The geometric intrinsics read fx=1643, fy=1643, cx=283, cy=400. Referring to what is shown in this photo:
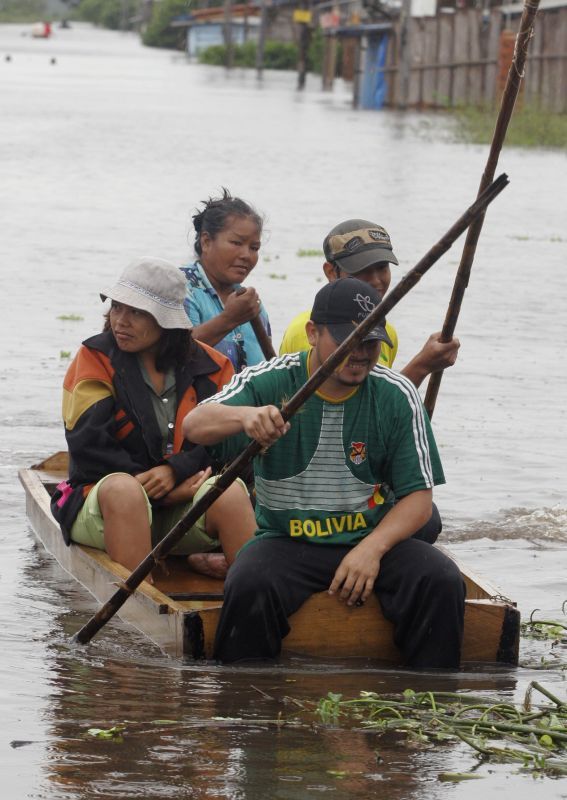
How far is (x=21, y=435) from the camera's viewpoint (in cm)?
902

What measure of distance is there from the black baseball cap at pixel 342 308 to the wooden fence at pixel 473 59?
30.5 metres

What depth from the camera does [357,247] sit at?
19.3 ft

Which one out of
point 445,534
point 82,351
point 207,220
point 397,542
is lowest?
point 445,534

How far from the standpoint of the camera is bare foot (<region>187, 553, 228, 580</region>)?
6.05 m

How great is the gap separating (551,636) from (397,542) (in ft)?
3.30

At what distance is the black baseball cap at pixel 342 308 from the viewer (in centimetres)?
483

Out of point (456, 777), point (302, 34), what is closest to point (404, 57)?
point (302, 34)

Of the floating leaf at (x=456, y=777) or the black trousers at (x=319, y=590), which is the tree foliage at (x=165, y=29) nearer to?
the black trousers at (x=319, y=590)

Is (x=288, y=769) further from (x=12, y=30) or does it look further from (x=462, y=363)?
(x=12, y=30)

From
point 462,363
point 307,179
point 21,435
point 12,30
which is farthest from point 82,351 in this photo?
point 12,30

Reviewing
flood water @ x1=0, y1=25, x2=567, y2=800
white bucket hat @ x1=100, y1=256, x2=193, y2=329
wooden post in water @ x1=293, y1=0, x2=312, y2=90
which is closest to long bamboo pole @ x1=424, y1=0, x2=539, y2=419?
white bucket hat @ x1=100, y1=256, x2=193, y2=329

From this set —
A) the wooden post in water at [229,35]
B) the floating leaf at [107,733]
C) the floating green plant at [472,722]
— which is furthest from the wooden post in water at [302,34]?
the floating leaf at [107,733]

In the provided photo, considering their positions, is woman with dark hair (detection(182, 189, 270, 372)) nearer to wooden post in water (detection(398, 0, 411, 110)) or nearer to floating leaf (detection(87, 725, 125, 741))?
floating leaf (detection(87, 725, 125, 741))

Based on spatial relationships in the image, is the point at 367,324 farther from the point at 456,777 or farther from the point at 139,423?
the point at 139,423
